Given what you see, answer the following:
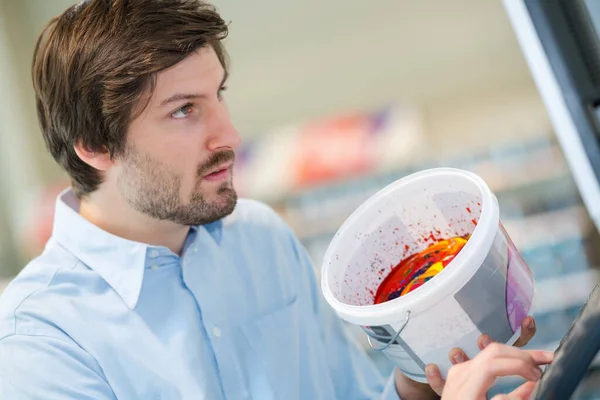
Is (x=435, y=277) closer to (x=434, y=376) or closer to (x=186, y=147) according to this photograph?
(x=434, y=376)

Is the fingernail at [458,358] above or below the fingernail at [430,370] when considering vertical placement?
above

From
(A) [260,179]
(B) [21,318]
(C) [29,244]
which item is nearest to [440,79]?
(A) [260,179]

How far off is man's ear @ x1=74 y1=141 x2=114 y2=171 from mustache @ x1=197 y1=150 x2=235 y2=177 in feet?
0.69

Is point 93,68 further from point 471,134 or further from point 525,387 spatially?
point 471,134

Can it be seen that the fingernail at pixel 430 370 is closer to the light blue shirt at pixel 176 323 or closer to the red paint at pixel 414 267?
the red paint at pixel 414 267

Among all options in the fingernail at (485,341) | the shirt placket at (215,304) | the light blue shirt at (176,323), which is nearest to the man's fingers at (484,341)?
the fingernail at (485,341)

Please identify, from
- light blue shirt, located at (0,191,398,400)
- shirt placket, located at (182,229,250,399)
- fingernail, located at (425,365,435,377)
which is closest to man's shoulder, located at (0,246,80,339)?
light blue shirt, located at (0,191,398,400)

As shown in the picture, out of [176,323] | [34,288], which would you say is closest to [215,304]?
[176,323]

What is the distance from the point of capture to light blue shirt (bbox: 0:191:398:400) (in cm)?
120

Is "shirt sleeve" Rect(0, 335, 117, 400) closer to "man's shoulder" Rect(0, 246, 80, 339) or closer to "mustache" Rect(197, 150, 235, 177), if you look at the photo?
"man's shoulder" Rect(0, 246, 80, 339)

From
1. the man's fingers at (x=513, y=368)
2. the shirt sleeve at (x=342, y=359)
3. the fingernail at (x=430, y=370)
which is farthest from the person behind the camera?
the shirt sleeve at (x=342, y=359)

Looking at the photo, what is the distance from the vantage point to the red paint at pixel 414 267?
1204mm

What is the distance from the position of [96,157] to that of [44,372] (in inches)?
18.6

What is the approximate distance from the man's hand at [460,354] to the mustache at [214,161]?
0.61 meters
